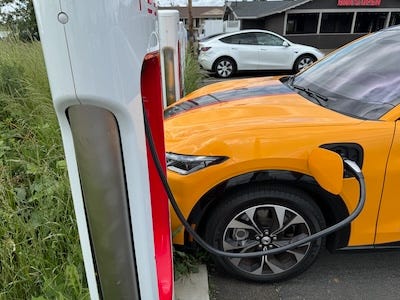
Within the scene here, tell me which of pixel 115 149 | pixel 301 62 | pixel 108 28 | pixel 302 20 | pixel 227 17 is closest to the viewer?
pixel 108 28

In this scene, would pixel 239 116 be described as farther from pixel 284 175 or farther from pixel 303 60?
pixel 303 60

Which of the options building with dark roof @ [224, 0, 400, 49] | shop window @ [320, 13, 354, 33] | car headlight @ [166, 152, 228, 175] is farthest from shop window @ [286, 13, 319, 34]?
car headlight @ [166, 152, 228, 175]

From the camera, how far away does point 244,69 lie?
12758 mm

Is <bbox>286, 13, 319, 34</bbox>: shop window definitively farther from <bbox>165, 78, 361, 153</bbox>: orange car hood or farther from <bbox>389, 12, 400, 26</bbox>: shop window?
<bbox>165, 78, 361, 153</bbox>: orange car hood

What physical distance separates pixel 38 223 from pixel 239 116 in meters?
1.39

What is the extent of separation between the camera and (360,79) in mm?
2605

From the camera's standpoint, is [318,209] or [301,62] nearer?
[318,209]

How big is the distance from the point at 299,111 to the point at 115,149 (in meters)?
1.64

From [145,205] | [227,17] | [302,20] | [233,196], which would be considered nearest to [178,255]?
[233,196]

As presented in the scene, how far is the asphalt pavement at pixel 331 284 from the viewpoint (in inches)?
92.0

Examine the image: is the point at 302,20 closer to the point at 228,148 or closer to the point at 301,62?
the point at 301,62

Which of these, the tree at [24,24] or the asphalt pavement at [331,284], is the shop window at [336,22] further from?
the asphalt pavement at [331,284]

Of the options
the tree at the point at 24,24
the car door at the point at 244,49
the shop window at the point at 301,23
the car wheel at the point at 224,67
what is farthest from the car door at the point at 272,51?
the shop window at the point at 301,23

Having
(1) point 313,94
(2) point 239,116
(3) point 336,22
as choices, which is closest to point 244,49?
(1) point 313,94
